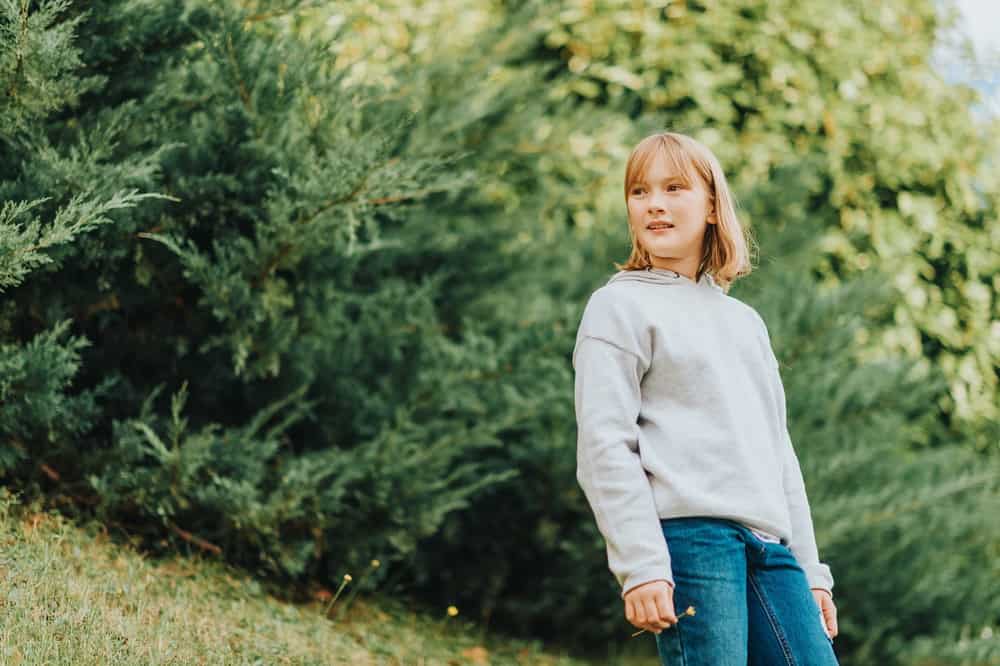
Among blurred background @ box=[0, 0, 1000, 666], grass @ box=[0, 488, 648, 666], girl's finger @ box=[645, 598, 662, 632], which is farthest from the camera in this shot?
blurred background @ box=[0, 0, 1000, 666]

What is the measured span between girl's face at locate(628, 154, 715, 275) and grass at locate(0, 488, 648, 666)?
1.47m

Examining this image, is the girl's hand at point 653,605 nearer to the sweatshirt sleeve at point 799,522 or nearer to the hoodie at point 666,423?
the hoodie at point 666,423

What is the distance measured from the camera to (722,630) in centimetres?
196

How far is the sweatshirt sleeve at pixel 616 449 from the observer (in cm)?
196

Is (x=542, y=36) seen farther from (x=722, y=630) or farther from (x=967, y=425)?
(x=722, y=630)

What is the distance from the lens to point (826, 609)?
7.66 ft

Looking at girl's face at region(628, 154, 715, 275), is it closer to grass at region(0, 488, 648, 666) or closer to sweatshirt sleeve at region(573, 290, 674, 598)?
sweatshirt sleeve at region(573, 290, 674, 598)

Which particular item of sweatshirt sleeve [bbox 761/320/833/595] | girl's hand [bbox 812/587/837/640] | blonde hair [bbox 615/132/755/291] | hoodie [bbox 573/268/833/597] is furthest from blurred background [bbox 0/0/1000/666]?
girl's hand [bbox 812/587/837/640]

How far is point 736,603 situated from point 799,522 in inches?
16.0

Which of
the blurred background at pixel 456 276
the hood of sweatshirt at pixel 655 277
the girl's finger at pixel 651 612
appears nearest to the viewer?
the girl's finger at pixel 651 612

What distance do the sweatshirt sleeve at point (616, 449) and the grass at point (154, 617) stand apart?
45.2 inches

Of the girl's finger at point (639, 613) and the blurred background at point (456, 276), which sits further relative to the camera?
the blurred background at point (456, 276)

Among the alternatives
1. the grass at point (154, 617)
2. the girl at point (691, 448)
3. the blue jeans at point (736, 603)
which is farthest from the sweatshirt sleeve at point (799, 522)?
the grass at point (154, 617)

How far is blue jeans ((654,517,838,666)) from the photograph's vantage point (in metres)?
1.97
